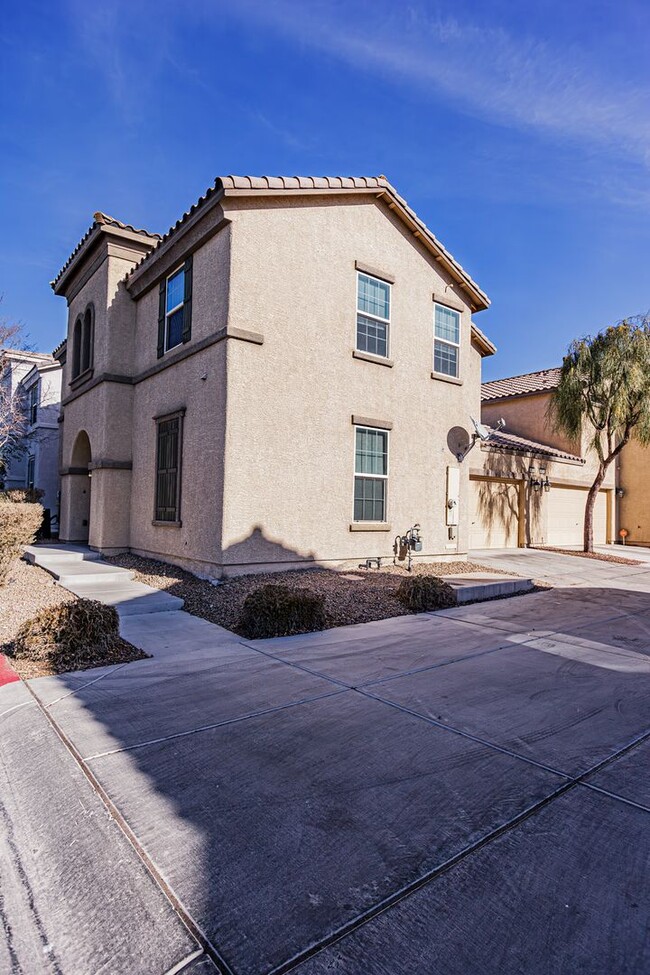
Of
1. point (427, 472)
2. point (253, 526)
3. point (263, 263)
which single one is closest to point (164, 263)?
point (263, 263)

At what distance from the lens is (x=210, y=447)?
9.81 metres

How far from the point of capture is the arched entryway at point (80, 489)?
1495 cm

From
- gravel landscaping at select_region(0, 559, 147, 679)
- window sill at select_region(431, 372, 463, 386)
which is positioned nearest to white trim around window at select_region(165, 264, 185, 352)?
gravel landscaping at select_region(0, 559, 147, 679)

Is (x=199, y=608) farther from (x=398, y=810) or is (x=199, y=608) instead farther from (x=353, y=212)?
(x=353, y=212)

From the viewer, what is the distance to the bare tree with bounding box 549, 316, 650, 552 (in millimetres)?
15688

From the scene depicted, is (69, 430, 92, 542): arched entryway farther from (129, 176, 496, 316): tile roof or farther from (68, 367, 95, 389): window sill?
(129, 176, 496, 316): tile roof

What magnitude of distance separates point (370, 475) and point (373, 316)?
3.43m

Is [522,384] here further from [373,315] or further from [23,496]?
[23,496]

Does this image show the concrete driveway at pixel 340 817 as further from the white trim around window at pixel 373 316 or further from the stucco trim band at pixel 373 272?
the stucco trim band at pixel 373 272

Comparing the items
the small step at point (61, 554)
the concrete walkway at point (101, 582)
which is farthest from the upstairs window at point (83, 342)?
the concrete walkway at point (101, 582)

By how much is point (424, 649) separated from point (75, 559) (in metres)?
8.43

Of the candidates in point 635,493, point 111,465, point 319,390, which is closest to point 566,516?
point 635,493

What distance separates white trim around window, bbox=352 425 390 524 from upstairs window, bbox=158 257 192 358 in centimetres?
410

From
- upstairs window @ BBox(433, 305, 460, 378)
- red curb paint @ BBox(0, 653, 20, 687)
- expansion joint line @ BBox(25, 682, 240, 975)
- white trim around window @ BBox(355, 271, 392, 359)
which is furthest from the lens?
upstairs window @ BBox(433, 305, 460, 378)
